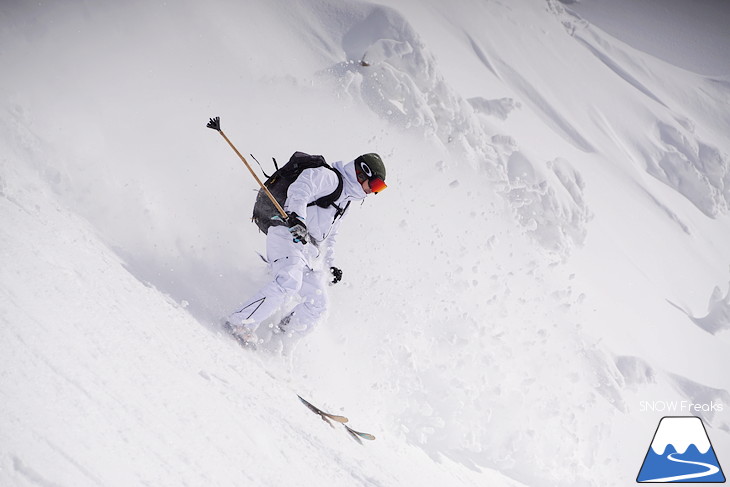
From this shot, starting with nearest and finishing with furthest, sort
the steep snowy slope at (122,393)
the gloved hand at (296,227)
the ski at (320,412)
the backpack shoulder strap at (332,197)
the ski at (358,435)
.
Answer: the steep snowy slope at (122,393) < the ski at (320,412) < the ski at (358,435) < the gloved hand at (296,227) < the backpack shoulder strap at (332,197)

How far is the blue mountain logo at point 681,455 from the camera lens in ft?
29.5

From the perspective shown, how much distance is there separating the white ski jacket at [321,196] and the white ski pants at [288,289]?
293mm

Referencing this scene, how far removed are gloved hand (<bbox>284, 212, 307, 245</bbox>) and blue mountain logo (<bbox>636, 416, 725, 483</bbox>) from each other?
8.01 m

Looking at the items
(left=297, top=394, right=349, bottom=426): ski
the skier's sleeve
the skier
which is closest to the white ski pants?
the skier

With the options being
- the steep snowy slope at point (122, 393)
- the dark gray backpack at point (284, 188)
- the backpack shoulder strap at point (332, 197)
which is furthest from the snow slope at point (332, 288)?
the backpack shoulder strap at point (332, 197)

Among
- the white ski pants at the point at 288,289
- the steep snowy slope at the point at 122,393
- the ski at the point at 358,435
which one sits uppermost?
the white ski pants at the point at 288,289

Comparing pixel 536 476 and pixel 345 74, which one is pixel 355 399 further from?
pixel 345 74

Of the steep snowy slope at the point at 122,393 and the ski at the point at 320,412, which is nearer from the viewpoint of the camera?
the steep snowy slope at the point at 122,393

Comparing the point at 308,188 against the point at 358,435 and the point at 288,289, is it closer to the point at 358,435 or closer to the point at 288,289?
the point at 288,289

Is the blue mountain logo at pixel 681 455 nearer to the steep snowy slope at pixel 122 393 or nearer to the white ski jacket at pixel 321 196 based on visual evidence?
the steep snowy slope at pixel 122 393

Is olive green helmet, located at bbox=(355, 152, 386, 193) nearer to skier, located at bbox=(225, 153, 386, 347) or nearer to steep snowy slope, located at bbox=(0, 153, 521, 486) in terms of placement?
skier, located at bbox=(225, 153, 386, 347)

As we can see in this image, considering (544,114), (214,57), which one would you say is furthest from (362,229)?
(544,114)

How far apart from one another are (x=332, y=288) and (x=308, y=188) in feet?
9.37

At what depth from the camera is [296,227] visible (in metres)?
4.48
